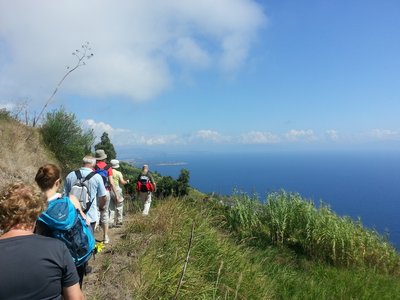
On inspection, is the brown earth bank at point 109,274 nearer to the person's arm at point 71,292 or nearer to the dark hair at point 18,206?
the person's arm at point 71,292

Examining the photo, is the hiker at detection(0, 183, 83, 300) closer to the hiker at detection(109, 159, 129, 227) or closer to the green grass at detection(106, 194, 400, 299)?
the green grass at detection(106, 194, 400, 299)

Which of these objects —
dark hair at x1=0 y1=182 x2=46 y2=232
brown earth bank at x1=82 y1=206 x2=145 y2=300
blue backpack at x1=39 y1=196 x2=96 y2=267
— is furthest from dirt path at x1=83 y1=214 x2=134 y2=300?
dark hair at x1=0 y1=182 x2=46 y2=232

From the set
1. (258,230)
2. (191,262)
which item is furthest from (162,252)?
A: (258,230)

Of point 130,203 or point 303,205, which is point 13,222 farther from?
point 303,205

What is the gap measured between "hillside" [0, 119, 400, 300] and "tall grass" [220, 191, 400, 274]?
31mm

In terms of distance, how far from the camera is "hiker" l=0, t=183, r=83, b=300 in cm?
219

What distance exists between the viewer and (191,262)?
611cm

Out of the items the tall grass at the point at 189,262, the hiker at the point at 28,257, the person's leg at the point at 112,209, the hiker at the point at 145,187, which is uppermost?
the hiker at the point at 28,257

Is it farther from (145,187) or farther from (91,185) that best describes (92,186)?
(145,187)

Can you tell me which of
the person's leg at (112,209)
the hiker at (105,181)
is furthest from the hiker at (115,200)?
the hiker at (105,181)

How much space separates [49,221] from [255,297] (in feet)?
13.6

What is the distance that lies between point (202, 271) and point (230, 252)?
4.08 ft

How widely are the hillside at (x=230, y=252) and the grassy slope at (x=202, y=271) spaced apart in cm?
2

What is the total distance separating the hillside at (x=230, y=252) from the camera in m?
5.30
